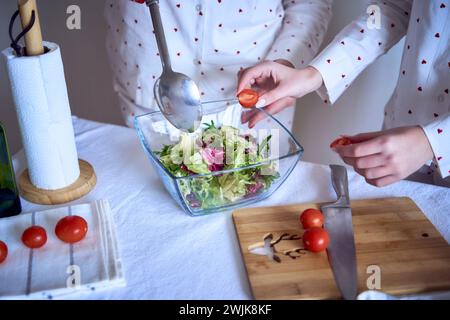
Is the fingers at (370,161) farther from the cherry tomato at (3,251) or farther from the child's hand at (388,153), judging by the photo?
the cherry tomato at (3,251)

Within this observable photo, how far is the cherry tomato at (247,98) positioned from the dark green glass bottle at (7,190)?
0.43 m

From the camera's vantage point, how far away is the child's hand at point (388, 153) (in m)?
0.71

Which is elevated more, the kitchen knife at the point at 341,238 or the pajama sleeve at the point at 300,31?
the pajama sleeve at the point at 300,31

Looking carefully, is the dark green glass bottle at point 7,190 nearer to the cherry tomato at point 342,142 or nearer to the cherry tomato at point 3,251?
the cherry tomato at point 3,251

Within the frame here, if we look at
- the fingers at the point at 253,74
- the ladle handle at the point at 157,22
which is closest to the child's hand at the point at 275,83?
the fingers at the point at 253,74

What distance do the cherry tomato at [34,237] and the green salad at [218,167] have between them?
219 mm

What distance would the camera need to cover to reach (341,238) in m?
0.68

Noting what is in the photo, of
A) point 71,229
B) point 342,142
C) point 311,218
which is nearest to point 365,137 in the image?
point 342,142

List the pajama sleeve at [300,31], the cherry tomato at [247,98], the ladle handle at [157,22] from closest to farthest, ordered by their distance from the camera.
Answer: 1. the ladle handle at [157,22]
2. the cherry tomato at [247,98]
3. the pajama sleeve at [300,31]

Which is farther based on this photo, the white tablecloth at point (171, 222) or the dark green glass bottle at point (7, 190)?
the dark green glass bottle at point (7, 190)

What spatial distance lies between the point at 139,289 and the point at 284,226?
0.25m

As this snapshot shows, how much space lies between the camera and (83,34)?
5.66ft

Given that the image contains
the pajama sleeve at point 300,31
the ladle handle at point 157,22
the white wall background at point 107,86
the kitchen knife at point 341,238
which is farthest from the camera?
the white wall background at point 107,86

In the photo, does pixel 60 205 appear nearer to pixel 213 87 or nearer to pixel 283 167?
pixel 283 167
